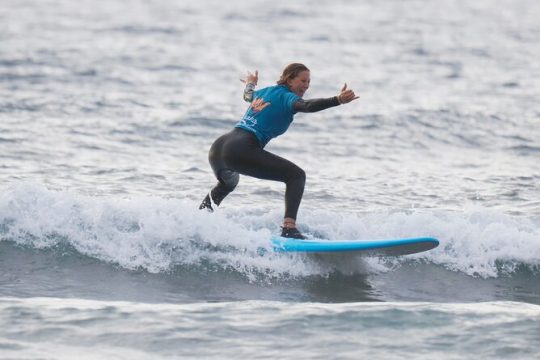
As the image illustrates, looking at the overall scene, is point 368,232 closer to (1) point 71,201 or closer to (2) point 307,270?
(2) point 307,270

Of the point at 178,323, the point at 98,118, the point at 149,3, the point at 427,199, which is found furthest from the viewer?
the point at 149,3

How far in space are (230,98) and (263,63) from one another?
5.80 metres

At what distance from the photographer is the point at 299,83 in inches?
373

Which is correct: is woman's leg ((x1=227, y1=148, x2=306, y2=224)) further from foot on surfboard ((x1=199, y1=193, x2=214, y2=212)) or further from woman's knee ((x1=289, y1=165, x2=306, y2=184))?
foot on surfboard ((x1=199, y1=193, x2=214, y2=212))

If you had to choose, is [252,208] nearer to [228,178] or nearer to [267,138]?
[228,178]

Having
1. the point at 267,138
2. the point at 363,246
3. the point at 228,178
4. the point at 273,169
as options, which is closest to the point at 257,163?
the point at 273,169

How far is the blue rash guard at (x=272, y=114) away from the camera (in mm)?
9344

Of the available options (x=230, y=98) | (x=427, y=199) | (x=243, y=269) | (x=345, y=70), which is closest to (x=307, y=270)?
(x=243, y=269)

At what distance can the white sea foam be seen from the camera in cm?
997

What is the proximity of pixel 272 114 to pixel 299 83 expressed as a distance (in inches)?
15.3

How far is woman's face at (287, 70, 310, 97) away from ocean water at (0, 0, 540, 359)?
1515mm

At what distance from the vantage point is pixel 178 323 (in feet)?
26.4

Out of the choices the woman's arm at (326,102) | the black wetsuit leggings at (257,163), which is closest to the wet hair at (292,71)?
the woman's arm at (326,102)

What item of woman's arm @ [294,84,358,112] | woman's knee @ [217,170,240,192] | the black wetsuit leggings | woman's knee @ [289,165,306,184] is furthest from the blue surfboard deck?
woman's arm @ [294,84,358,112]
